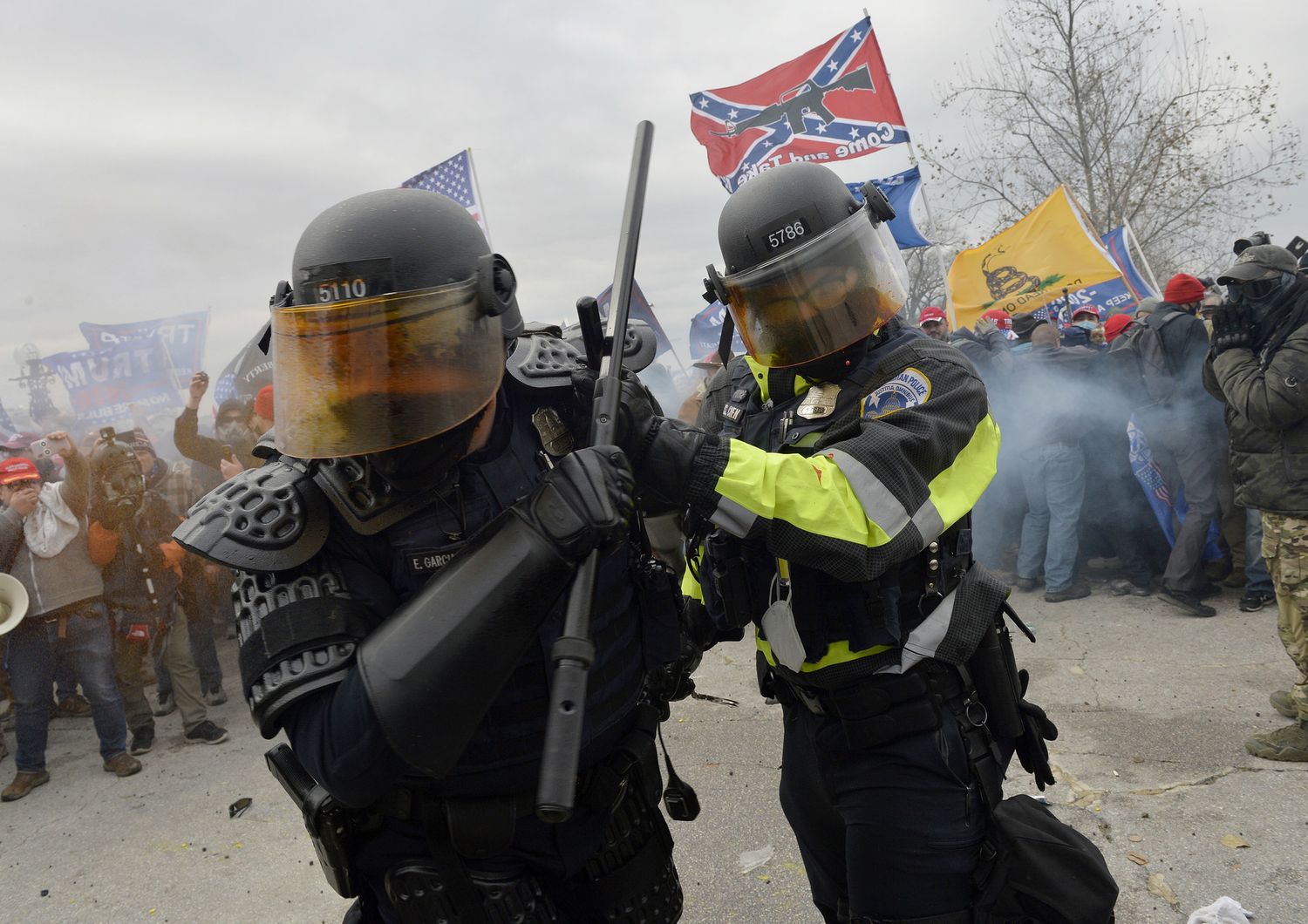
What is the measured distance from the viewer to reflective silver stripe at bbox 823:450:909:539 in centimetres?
179

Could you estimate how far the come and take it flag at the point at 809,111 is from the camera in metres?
7.71

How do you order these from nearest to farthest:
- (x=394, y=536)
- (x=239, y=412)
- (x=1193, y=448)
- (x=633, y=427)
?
(x=394, y=536) → (x=633, y=427) → (x=1193, y=448) → (x=239, y=412)

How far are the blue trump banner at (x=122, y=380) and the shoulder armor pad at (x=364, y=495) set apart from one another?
1029cm

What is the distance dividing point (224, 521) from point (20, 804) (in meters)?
4.72

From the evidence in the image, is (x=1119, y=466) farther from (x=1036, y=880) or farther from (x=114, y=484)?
(x=114, y=484)

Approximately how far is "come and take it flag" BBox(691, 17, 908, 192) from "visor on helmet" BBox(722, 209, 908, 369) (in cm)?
607

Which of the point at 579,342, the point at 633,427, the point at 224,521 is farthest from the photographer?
the point at 579,342

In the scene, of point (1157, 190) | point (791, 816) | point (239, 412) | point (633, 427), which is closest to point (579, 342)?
point (633, 427)

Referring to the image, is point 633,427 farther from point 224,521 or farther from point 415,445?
point 224,521

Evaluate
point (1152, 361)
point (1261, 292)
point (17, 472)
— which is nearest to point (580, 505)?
point (1261, 292)

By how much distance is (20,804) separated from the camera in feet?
15.6

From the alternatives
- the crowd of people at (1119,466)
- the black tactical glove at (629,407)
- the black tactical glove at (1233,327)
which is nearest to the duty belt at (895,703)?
the black tactical glove at (629,407)

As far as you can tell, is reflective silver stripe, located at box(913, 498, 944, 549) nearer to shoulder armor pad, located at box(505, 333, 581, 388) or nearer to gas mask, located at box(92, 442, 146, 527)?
shoulder armor pad, located at box(505, 333, 581, 388)

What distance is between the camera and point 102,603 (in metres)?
5.26
